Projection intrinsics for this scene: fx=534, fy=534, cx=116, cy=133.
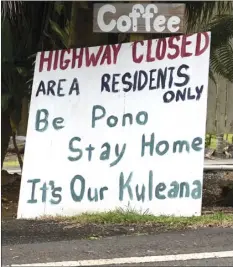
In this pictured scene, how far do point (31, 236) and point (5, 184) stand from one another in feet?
14.1

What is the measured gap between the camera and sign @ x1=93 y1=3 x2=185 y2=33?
6.10 m

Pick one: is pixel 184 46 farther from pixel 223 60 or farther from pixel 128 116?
pixel 223 60

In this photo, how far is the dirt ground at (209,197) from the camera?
743 cm

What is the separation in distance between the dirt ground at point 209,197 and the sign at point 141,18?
2.38 m

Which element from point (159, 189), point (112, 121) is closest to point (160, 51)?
point (112, 121)

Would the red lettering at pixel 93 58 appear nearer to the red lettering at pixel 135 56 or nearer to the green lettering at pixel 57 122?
the red lettering at pixel 135 56

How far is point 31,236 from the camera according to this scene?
5379mm

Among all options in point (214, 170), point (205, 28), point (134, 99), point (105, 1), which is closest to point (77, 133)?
point (134, 99)

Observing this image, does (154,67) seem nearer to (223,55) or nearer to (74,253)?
(74,253)

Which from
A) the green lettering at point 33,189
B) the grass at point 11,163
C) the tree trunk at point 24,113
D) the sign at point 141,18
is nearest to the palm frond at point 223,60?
the sign at point 141,18

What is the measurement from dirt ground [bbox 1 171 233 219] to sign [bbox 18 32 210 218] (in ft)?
3.39

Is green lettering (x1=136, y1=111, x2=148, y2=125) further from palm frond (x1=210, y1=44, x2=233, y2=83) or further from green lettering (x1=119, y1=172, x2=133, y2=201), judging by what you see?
palm frond (x1=210, y1=44, x2=233, y2=83)

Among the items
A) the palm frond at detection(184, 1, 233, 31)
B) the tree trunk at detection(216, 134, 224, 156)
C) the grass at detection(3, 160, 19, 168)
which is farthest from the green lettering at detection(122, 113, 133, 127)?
the tree trunk at detection(216, 134, 224, 156)

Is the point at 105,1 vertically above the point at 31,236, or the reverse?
the point at 105,1
